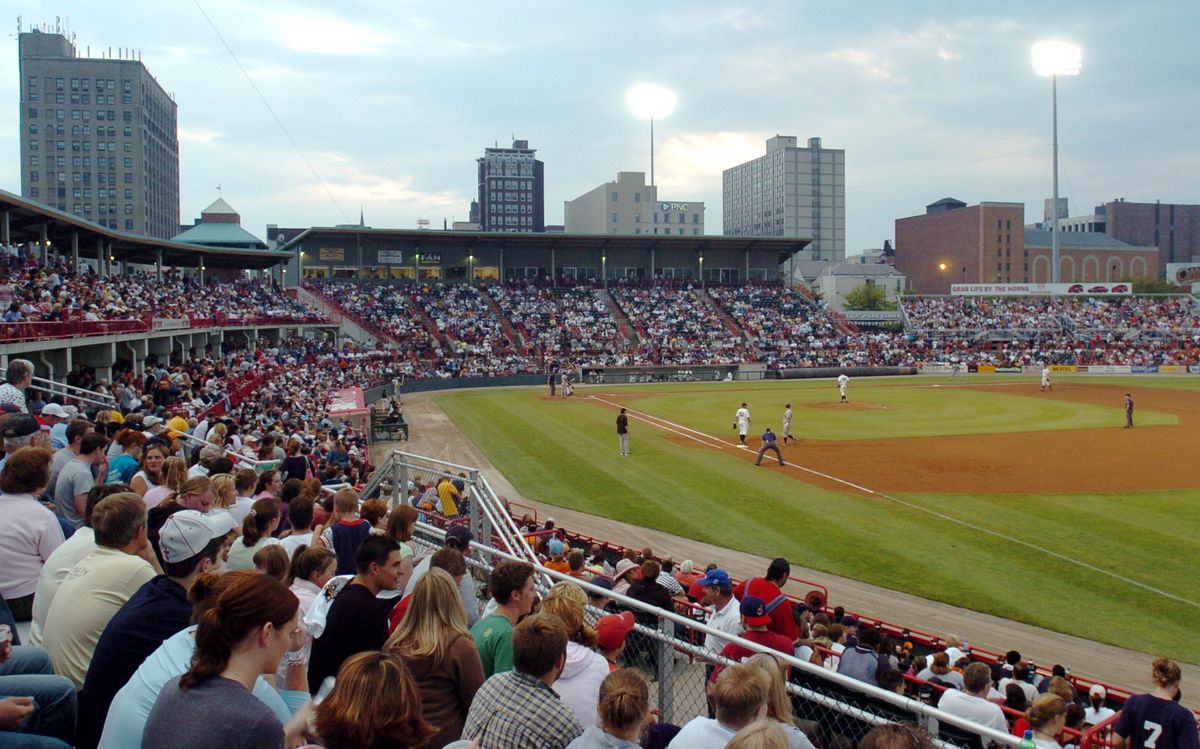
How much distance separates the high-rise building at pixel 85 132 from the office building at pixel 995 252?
417ft

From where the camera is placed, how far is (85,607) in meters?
4.72

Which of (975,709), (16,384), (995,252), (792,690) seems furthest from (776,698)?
(995,252)

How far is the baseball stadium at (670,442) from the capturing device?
8.54 m

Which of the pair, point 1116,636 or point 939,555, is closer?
point 1116,636

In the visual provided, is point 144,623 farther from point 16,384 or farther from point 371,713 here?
point 16,384

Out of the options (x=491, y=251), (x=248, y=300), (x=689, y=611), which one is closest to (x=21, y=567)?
(x=689, y=611)

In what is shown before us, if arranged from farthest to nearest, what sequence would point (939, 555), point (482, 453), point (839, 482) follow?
1. point (482, 453)
2. point (839, 482)
3. point (939, 555)

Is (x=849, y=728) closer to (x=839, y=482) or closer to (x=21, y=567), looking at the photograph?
(x=21, y=567)

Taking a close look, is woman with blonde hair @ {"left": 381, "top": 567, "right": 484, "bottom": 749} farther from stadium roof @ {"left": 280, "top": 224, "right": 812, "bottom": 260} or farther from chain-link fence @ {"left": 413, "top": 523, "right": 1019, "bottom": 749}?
stadium roof @ {"left": 280, "top": 224, "right": 812, "bottom": 260}

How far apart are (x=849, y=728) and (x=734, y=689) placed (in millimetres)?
2479

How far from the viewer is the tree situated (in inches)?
4744

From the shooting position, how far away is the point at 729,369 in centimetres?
6894

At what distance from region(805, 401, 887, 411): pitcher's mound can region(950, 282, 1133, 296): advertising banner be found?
4735 centimetres

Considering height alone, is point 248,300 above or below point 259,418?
above
